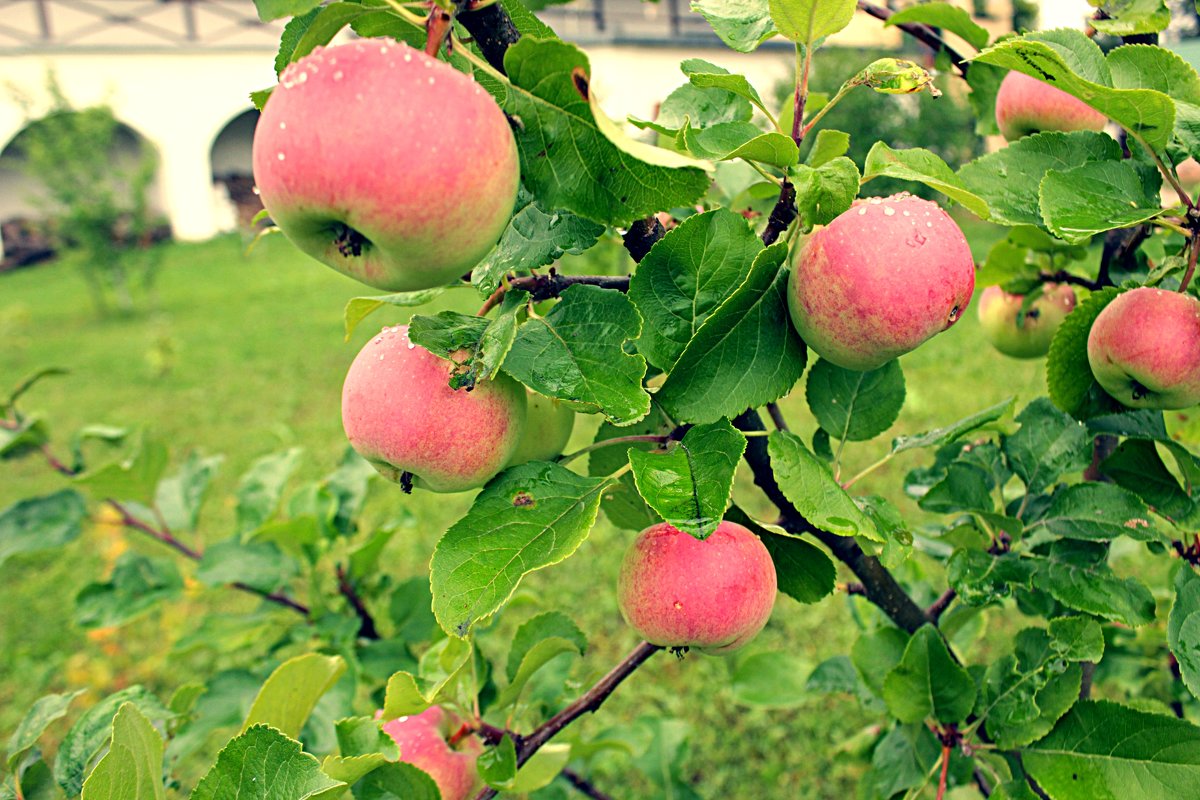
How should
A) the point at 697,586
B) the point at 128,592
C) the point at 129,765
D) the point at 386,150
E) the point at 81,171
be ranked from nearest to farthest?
the point at 386,150
the point at 129,765
the point at 697,586
the point at 128,592
the point at 81,171

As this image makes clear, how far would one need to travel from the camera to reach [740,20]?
2.78 ft

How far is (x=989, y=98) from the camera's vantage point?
1.22m

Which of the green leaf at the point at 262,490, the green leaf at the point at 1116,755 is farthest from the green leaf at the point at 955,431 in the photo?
the green leaf at the point at 262,490

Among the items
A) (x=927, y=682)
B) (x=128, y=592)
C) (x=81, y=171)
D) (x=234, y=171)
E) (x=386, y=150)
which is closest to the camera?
(x=386, y=150)

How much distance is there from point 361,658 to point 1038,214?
1191mm

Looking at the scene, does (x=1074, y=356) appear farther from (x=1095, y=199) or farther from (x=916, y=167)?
(x=916, y=167)

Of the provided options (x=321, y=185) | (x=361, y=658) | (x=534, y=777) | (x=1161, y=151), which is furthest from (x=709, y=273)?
(x=361, y=658)

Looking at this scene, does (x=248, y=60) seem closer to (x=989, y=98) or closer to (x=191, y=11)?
(x=191, y=11)

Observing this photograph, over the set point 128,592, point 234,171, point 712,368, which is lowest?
point 234,171

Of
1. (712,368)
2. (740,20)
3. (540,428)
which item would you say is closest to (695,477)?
(712,368)

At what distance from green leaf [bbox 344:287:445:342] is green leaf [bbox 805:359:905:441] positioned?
0.43 metres

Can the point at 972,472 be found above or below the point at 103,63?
above

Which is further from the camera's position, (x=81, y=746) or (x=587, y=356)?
(x=81, y=746)

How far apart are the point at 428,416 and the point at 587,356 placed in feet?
0.48
